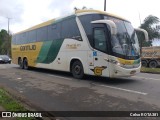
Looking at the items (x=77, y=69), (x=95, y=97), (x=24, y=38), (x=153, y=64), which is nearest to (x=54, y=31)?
(x=77, y=69)

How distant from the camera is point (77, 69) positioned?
12.5 m

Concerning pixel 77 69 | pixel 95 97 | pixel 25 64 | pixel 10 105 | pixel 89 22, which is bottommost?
pixel 95 97

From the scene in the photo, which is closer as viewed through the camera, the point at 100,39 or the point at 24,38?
the point at 100,39

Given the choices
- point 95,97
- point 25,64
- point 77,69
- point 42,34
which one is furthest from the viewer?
point 25,64

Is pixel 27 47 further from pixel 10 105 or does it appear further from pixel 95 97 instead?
pixel 10 105

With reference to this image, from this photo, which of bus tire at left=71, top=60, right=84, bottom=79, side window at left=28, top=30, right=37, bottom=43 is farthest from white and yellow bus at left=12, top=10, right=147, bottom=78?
side window at left=28, top=30, right=37, bottom=43

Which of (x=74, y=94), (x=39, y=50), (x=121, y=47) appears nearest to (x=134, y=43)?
(x=121, y=47)

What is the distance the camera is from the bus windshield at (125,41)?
34.4 ft

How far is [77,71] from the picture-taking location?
12.6 m

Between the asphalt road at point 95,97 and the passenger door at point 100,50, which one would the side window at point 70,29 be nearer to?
the passenger door at point 100,50

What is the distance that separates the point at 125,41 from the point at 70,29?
3.48 m

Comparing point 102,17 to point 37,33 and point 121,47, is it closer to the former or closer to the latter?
point 121,47

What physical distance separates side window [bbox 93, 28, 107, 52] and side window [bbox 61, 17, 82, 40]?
47.5 inches

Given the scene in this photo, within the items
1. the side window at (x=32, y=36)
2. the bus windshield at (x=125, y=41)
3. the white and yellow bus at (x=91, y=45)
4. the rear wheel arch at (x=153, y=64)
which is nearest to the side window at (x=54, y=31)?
the white and yellow bus at (x=91, y=45)
